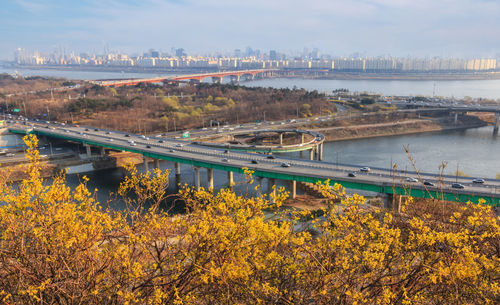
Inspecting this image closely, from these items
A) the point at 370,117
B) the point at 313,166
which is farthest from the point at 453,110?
the point at 313,166

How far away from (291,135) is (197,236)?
111 feet

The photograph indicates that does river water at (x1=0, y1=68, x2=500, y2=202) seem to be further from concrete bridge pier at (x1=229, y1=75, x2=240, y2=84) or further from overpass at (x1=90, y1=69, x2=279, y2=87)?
concrete bridge pier at (x1=229, y1=75, x2=240, y2=84)

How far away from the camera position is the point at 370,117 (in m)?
45.3

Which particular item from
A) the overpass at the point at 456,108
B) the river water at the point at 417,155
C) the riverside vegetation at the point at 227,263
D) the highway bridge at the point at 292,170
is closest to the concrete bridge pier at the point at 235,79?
the overpass at the point at 456,108

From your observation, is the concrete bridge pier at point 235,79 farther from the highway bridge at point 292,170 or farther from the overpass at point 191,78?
the highway bridge at point 292,170

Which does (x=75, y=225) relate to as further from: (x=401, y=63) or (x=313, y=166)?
(x=401, y=63)

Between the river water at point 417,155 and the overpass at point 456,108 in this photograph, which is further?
the overpass at point 456,108

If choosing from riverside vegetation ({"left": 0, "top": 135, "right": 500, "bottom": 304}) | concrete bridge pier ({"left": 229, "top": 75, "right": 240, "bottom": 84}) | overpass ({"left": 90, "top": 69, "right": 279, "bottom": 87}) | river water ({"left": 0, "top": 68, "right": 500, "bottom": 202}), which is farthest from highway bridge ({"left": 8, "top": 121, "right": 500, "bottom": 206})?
concrete bridge pier ({"left": 229, "top": 75, "right": 240, "bottom": 84})

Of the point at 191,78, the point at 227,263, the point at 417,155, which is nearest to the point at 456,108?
the point at 417,155

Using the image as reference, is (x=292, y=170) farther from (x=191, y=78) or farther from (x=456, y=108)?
(x=191, y=78)

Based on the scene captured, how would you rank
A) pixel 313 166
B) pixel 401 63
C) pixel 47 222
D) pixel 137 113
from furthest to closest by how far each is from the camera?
pixel 401 63 < pixel 137 113 < pixel 313 166 < pixel 47 222

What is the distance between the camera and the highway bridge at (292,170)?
15.9 m

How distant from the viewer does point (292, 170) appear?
1978 cm

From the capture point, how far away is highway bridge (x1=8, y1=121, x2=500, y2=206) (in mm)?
15859
